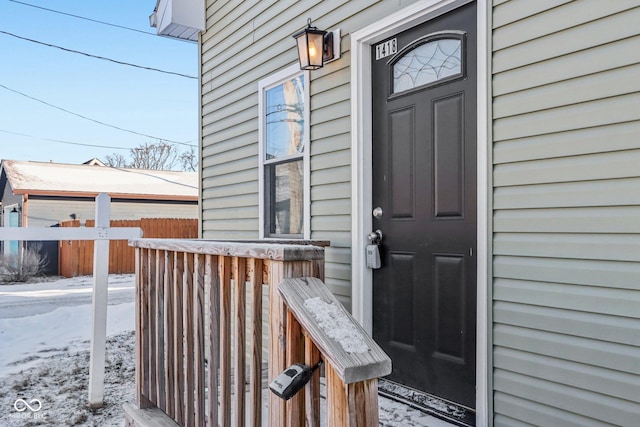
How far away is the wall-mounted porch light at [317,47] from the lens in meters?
3.05

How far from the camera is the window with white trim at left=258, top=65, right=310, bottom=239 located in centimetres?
344

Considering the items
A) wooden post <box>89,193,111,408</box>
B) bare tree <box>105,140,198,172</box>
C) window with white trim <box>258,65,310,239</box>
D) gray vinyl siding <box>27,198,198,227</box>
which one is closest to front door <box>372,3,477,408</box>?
window with white trim <box>258,65,310,239</box>

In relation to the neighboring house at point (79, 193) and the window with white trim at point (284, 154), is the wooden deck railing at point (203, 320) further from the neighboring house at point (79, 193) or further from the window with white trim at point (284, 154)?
the neighboring house at point (79, 193)

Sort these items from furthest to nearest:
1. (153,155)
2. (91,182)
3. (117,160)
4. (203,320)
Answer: (117,160), (153,155), (91,182), (203,320)

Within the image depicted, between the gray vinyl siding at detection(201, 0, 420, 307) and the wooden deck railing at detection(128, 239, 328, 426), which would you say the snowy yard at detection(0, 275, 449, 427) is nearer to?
the wooden deck railing at detection(128, 239, 328, 426)

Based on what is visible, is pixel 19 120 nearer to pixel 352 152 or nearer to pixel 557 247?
pixel 352 152

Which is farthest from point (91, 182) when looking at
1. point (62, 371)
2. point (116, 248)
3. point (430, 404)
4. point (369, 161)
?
point (430, 404)

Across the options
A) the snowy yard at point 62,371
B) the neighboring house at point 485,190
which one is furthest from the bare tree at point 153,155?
the neighboring house at point 485,190

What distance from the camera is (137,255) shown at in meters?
2.53

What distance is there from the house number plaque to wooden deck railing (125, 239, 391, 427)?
5.13 feet

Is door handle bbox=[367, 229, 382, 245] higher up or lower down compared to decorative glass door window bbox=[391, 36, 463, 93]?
lower down

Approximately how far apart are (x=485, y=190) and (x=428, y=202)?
404 millimetres

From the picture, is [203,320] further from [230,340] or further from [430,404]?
[430,404]

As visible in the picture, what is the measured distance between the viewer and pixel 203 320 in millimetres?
1901
